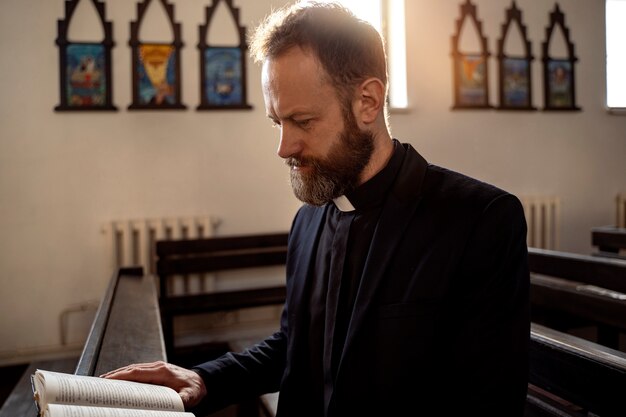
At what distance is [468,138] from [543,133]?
914mm

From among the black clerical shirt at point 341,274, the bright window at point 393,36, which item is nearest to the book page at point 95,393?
the black clerical shirt at point 341,274

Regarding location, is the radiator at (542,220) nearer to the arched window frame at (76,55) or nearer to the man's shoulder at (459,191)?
the arched window frame at (76,55)

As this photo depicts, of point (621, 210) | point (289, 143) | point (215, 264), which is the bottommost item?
point (215, 264)

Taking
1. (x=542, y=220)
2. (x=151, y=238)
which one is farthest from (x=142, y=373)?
(x=542, y=220)

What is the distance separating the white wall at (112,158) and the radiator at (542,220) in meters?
0.83

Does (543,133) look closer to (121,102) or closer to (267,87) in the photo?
(121,102)

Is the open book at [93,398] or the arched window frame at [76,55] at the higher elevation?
the arched window frame at [76,55]

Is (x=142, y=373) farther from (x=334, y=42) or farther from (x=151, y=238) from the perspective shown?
(x=151, y=238)

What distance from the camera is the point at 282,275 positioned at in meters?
4.75

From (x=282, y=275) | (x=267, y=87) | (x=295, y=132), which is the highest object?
(x=267, y=87)

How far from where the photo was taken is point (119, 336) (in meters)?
1.91

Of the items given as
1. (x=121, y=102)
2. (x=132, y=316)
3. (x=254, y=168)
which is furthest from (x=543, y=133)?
(x=132, y=316)

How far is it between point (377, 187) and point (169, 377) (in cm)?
66

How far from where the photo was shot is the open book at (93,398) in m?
0.89
